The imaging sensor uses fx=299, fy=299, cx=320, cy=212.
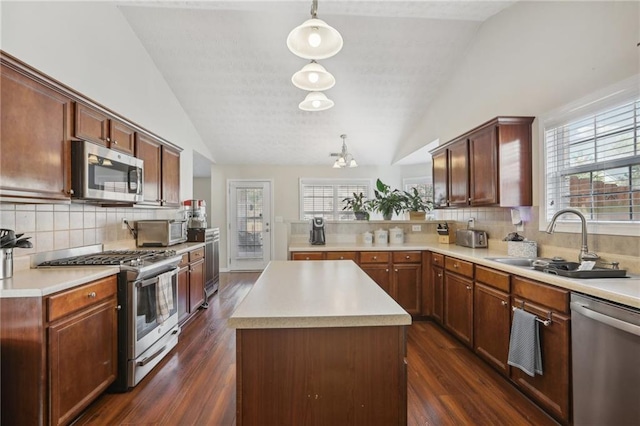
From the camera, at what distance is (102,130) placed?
7.69 feet

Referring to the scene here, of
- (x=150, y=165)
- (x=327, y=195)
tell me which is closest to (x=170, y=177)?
(x=150, y=165)

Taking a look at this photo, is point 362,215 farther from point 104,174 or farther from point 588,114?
point 104,174

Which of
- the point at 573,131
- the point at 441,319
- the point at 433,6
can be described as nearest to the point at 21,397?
the point at 441,319

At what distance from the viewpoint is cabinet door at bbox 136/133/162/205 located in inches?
117

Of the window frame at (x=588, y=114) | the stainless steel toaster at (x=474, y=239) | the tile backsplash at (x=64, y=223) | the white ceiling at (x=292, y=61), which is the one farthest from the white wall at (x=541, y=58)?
the tile backsplash at (x=64, y=223)

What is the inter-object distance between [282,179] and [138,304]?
4529 millimetres

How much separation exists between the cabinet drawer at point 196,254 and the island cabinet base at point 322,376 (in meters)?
2.66

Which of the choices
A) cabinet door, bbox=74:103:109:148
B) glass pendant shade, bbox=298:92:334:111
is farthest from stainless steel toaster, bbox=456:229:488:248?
cabinet door, bbox=74:103:109:148

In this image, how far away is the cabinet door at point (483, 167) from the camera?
271cm

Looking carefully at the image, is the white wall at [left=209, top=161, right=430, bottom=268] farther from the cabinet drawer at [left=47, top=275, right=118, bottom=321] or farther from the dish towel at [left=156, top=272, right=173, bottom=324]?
the cabinet drawer at [left=47, top=275, right=118, bottom=321]

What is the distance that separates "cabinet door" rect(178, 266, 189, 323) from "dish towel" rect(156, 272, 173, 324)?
1.82 ft

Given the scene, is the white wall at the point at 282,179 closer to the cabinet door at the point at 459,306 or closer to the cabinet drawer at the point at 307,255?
the cabinet drawer at the point at 307,255

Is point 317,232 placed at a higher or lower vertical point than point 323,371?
higher

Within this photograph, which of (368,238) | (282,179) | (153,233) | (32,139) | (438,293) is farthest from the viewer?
(282,179)
